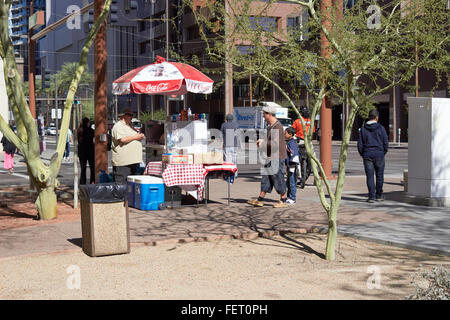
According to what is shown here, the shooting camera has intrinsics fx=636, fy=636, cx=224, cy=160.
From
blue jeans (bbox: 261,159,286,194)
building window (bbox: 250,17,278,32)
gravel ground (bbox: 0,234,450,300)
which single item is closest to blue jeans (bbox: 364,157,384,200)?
blue jeans (bbox: 261,159,286,194)

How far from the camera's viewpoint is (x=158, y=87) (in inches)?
494

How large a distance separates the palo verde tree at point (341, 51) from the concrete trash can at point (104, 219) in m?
2.24

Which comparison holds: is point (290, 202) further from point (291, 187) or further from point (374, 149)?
point (374, 149)

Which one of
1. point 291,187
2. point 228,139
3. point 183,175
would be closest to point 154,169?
point 183,175

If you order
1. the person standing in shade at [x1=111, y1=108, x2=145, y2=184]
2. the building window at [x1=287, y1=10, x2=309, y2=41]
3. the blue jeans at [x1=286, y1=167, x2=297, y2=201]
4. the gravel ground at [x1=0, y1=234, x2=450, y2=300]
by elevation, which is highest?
the building window at [x1=287, y1=10, x2=309, y2=41]

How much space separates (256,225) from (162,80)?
12.8ft

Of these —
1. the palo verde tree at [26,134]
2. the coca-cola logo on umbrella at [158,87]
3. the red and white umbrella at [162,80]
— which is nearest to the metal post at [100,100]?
the red and white umbrella at [162,80]

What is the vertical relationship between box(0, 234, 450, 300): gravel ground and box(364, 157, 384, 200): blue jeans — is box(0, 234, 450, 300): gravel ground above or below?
below

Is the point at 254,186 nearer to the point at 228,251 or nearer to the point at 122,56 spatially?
the point at 228,251

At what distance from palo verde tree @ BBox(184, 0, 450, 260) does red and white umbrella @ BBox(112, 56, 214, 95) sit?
3.82m

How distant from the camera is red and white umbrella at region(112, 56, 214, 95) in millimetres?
12492

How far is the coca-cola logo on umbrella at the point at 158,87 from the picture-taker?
40.9 feet

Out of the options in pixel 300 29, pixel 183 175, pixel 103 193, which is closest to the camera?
pixel 103 193

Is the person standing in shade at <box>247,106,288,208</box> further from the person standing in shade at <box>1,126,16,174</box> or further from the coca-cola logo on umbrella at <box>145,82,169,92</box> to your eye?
the person standing in shade at <box>1,126,16,174</box>
